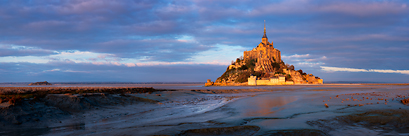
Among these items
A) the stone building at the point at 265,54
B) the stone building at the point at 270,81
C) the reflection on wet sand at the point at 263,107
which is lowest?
the reflection on wet sand at the point at 263,107

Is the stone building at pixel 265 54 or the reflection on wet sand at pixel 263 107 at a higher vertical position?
the stone building at pixel 265 54

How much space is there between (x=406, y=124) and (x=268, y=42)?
572 ft

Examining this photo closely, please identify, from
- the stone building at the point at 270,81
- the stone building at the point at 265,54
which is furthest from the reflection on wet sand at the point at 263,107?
the stone building at the point at 265,54

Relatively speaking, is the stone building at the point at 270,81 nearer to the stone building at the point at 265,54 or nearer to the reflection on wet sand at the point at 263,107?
the stone building at the point at 265,54

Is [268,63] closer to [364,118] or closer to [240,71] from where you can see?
[240,71]

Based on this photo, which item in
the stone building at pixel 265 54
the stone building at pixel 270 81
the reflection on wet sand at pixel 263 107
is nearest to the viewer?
the reflection on wet sand at pixel 263 107

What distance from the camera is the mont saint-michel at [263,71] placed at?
466 feet

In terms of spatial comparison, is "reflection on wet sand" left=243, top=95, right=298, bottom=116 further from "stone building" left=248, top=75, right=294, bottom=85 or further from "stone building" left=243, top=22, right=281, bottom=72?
"stone building" left=243, top=22, right=281, bottom=72

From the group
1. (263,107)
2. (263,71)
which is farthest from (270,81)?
(263,107)

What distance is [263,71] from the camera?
509ft

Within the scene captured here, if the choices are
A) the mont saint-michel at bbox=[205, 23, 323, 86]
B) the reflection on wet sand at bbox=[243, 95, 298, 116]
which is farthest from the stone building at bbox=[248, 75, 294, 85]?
the reflection on wet sand at bbox=[243, 95, 298, 116]

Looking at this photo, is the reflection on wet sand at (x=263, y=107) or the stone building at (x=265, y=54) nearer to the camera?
the reflection on wet sand at (x=263, y=107)

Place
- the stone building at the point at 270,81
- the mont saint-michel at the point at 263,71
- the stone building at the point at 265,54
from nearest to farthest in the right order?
1. the stone building at the point at 270,81
2. the mont saint-michel at the point at 263,71
3. the stone building at the point at 265,54

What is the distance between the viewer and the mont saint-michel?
142000 millimetres
